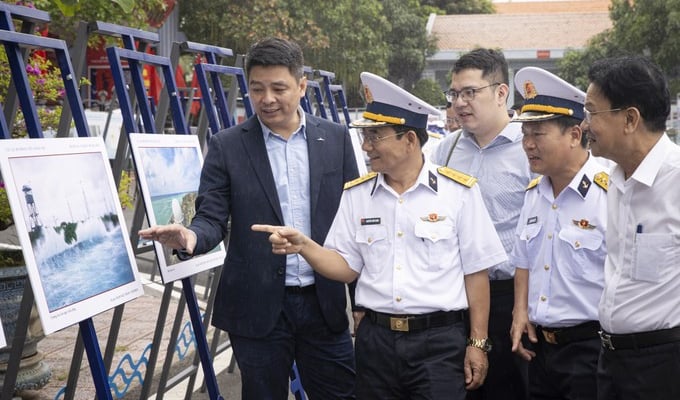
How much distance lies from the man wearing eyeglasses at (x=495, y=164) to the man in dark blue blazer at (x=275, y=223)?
669 millimetres

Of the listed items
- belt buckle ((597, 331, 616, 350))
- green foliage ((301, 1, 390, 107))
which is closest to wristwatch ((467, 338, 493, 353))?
belt buckle ((597, 331, 616, 350))

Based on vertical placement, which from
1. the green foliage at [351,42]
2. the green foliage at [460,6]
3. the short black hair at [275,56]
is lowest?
the short black hair at [275,56]

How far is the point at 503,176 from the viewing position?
404 centimetres

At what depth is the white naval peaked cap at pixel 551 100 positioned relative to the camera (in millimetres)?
3500

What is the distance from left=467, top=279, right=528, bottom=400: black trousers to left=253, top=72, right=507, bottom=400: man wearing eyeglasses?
2.03 ft

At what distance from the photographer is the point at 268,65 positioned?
12.1ft

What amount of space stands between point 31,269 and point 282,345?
1.14m

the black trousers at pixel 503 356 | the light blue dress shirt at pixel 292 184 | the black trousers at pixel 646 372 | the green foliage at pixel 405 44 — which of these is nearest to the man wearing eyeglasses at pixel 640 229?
the black trousers at pixel 646 372

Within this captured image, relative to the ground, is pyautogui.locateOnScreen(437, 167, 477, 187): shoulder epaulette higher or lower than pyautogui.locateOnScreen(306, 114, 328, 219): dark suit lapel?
lower

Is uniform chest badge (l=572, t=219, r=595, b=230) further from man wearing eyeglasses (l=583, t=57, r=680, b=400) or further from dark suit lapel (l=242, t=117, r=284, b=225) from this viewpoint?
dark suit lapel (l=242, t=117, r=284, b=225)

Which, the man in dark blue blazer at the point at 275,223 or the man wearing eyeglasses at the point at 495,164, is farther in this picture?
the man wearing eyeglasses at the point at 495,164

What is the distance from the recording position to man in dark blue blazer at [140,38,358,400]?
12.1ft

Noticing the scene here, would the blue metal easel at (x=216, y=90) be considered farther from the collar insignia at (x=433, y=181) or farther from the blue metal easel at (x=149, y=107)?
the collar insignia at (x=433, y=181)

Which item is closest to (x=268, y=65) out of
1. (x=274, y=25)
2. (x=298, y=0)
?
(x=274, y=25)
